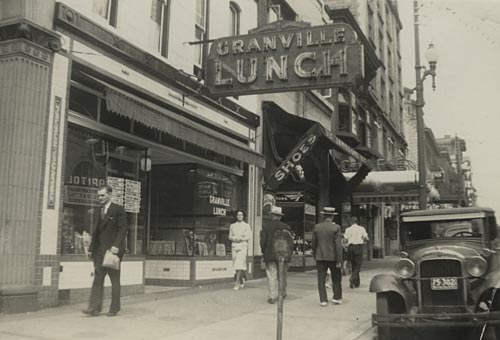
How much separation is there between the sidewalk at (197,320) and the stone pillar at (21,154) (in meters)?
0.63

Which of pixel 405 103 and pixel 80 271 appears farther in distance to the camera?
pixel 405 103

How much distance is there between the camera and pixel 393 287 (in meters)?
7.31

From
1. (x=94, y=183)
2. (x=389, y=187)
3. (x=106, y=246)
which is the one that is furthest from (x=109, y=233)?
(x=389, y=187)

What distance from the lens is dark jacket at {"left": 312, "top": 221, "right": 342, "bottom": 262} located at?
34.1ft

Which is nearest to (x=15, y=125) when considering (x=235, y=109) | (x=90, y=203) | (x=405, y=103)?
(x=90, y=203)

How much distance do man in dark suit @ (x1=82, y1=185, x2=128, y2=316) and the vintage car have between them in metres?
3.71

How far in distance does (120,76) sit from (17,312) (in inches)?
184

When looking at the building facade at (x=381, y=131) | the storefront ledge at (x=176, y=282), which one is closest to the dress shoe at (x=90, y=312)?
the storefront ledge at (x=176, y=282)

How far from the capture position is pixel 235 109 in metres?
14.9

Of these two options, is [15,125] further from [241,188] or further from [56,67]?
[241,188]

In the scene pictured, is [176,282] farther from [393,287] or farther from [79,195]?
[393,287]

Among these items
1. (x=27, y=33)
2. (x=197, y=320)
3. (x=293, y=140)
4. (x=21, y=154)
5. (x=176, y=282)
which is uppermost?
(x=293, y=140)

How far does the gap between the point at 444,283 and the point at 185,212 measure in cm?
727

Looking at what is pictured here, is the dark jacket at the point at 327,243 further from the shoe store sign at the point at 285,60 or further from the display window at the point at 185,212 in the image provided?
the display window at the point at 185,212
